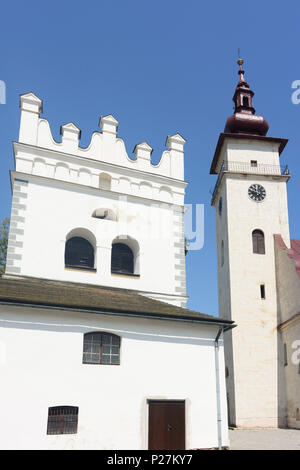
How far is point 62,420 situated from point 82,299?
3.65 metres

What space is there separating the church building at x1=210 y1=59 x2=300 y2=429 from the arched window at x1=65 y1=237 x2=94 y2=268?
1166cm

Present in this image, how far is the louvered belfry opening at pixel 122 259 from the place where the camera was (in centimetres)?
1944

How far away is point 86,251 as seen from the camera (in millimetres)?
19188

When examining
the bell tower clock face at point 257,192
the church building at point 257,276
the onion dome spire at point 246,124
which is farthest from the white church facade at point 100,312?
the onion dome spire at point 246,124

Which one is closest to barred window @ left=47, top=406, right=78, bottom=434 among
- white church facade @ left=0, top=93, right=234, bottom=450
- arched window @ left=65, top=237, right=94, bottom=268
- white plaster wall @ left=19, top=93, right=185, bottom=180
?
white church facade @ left=0, top=93, right=234, bottom=450

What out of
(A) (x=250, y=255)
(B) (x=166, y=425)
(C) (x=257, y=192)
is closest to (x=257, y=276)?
(A) (x=250, y=255)

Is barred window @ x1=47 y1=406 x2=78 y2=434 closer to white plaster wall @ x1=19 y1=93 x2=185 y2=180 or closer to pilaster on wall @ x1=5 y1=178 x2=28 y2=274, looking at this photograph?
pilaster on wall @ x1=5 y1=178 x2=28 y2=274

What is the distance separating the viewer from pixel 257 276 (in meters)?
28.4

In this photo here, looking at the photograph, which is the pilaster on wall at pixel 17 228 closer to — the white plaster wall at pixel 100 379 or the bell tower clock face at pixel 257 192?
the white plaster wall at pixel 100 379

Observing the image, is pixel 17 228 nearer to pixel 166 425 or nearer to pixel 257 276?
pixel 166 425

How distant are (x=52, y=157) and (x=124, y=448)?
11.9 meters

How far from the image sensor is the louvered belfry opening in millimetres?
19438
